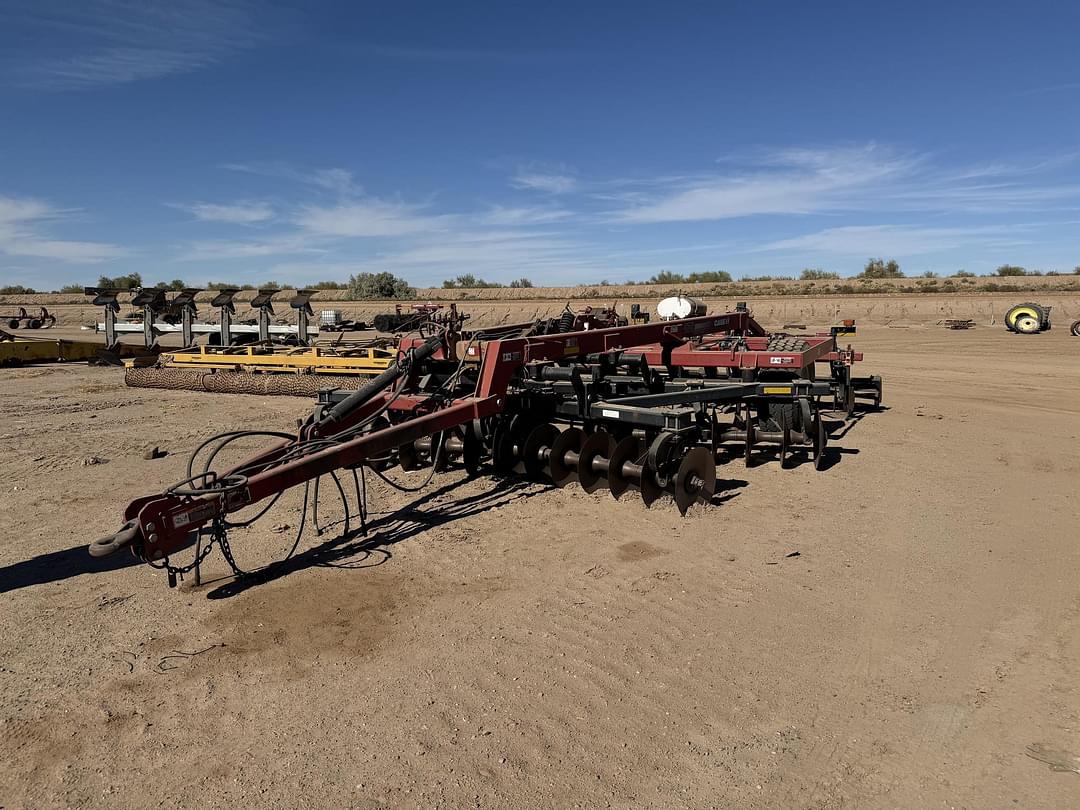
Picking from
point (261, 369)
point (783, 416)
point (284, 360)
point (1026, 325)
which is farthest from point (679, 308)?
point (1026, 325)

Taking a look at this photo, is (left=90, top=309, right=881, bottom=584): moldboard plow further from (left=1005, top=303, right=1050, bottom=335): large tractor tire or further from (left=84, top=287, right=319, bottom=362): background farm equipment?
(left=1005, top=303, right=1050, bottom=335): large tractor tire

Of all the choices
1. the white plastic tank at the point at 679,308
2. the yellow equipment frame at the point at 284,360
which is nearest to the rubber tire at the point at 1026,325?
the white plastic tank at the point at 679,308

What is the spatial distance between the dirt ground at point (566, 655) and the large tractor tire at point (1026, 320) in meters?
23.0

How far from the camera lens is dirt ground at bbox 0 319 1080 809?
2.81 metres

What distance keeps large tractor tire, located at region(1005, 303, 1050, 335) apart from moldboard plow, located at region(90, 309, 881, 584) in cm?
2145

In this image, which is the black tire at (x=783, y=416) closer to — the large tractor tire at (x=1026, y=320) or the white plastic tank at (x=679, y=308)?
the white plastic tank at (x=679, y=308)

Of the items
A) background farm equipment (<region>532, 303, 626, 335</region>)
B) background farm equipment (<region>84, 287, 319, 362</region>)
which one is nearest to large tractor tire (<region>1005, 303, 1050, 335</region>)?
background farm equipment (<region>532, 303, 626, 335</region>)

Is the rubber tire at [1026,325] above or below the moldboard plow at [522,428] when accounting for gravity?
above

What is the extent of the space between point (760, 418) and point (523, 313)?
34.0 meters

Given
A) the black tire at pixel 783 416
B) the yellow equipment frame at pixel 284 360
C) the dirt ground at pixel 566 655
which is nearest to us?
the dirt ground at pixel 566 655

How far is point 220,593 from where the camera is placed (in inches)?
177

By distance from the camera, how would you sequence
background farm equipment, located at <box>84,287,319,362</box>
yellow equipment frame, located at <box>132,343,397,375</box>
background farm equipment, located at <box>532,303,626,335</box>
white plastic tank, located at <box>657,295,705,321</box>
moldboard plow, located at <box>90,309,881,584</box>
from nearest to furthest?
moldboard plow, located at <box>90,309,881,584</box> → background farm equipment, located at <box>532,303,626,335</box> → white plastic tank, located at <box>657,295,705,321</box> → yellow equipment frame, located at <box>132,343,397,375</box> → background farm equipment, located at <box>84,287,319,362</box>

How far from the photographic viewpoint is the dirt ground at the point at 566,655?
2.81 metres

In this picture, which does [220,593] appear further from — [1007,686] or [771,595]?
[1007,686]
